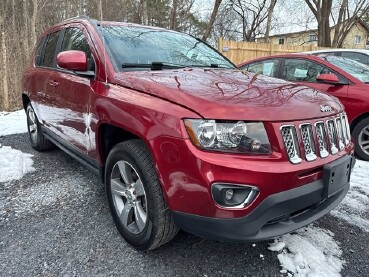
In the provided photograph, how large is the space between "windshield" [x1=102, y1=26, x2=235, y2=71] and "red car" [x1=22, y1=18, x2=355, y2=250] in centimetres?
2

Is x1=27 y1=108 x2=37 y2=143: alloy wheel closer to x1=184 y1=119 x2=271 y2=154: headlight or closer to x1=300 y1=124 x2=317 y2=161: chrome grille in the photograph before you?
x1=184 y1=119 x2=271 y2=154: headlight

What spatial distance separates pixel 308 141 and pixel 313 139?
0.15 ft

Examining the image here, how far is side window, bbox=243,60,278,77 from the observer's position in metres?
6.03

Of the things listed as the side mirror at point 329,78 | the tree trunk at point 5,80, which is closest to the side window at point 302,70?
the side mirror at point 329,78

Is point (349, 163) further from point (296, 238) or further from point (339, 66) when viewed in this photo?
point (339, 66)

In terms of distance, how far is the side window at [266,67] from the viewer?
603 cm

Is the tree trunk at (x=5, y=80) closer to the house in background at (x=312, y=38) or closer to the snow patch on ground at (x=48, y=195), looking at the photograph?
the snow patch on ground at (x=48, y=195)

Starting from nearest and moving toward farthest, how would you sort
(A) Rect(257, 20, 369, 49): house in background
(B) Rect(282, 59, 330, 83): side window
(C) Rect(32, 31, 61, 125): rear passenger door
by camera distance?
(C) Rect(32, 31, 61, 125): rear passenger door < (B) Rect(282, 59, 330, 83): side window < (A) Rect(257, 20, 369, 49): house in background

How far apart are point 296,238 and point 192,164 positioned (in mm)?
1386

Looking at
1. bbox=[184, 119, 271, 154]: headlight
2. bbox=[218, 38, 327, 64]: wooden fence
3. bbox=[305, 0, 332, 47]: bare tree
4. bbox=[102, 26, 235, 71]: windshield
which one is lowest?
bbox=[184, 119, 271, 154]: headlight

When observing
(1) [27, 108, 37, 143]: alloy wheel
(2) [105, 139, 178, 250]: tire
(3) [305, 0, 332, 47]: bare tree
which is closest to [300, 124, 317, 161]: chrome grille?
(2) [105, 139, 178, 250]: tire

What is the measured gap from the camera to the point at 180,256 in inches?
97.6

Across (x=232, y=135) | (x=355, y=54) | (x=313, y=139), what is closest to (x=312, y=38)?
(x=355, y=54)

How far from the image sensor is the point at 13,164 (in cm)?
439
